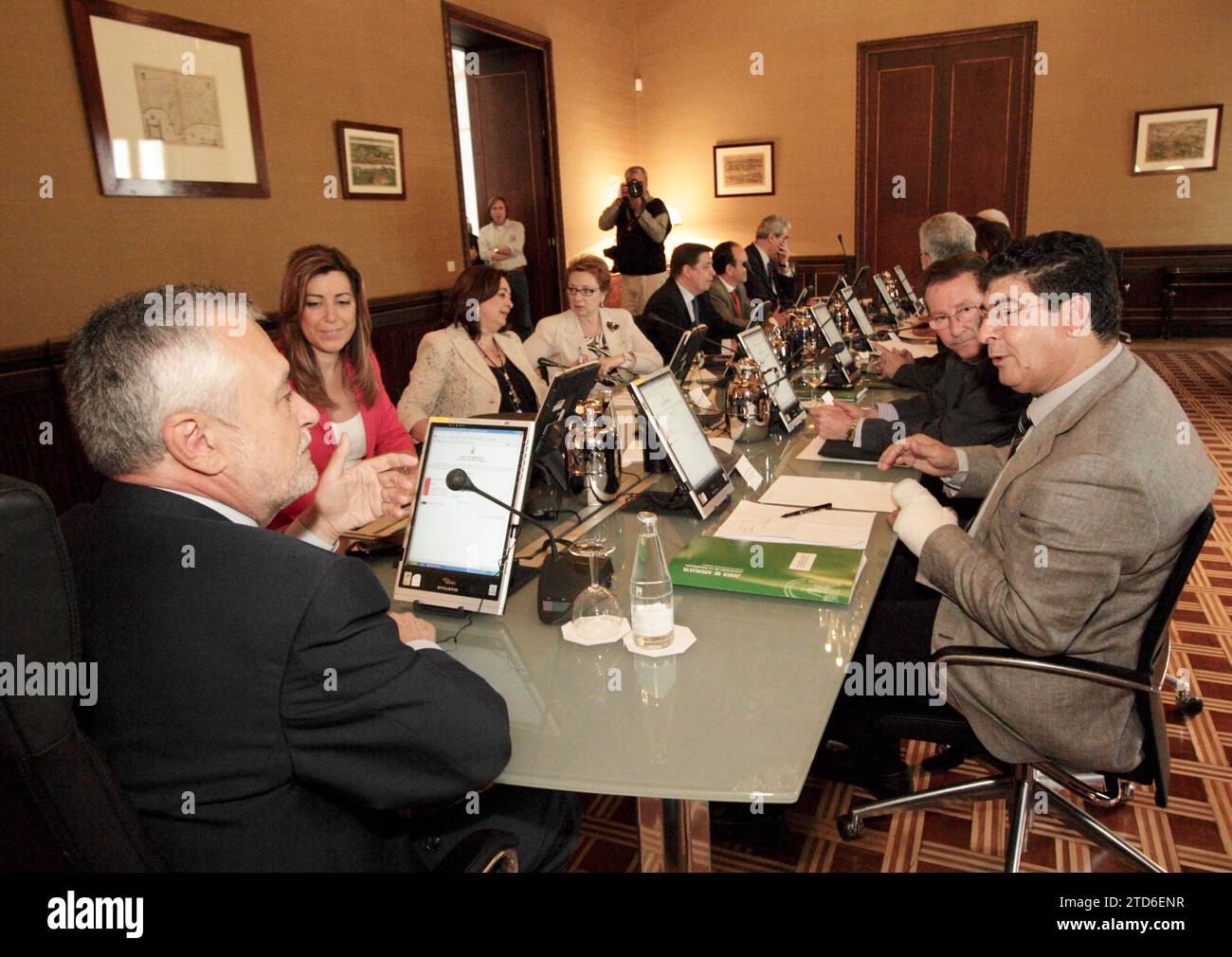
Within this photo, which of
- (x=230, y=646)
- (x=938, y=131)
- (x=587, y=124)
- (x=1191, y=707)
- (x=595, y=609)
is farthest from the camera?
(x=938, y=131)

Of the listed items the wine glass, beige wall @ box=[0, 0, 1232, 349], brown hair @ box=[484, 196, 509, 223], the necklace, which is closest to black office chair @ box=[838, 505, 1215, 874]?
the wine glass

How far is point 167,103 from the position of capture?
413 centimetres

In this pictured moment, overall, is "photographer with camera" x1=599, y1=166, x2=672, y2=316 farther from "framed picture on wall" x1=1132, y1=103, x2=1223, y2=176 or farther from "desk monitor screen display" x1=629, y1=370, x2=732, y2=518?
"desk monitor screen display" x1=629, y1=370, x2=732, y2=518

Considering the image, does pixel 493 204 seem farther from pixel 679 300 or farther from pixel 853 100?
pixel 853 100

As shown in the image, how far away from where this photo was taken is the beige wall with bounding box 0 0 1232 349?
12.1 feet

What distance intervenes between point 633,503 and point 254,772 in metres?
1.50

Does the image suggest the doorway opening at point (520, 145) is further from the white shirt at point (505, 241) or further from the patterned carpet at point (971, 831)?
the patterned carpet at point (971, 831)

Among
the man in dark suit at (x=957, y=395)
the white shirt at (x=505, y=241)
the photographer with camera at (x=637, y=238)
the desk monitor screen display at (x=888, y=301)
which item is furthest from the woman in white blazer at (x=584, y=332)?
the photographer with camera at (x=637, y=238)

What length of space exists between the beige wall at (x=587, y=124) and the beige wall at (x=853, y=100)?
2cm

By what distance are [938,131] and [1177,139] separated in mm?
2178

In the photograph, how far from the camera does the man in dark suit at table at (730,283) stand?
5.72 meters

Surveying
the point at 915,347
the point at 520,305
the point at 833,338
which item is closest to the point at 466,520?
the point at 833,338

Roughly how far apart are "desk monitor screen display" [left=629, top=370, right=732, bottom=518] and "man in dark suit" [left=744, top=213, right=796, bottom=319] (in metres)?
5.05
